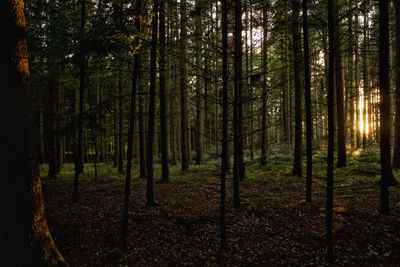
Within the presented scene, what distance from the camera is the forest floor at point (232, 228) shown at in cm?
514

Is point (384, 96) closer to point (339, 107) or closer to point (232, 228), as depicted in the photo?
point (232, 228)

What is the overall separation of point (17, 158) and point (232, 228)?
579 centimetres

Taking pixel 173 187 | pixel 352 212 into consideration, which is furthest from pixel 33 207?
pixel 352 212

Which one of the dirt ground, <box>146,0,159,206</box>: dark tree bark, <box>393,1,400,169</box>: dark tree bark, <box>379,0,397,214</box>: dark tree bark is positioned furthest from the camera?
<box>393,1,400,169</box>: dark tree bark

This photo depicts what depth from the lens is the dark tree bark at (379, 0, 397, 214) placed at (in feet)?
20.3

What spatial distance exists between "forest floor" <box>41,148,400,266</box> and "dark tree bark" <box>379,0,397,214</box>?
33.0 inches

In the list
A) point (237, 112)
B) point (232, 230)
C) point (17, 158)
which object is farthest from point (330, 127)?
point (17, 158)

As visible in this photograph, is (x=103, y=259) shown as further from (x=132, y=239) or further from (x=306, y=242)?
(x=306, y=242)

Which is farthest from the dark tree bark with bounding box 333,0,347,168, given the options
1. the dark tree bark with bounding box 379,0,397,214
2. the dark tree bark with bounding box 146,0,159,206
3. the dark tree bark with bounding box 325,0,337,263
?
the dark tree bark with bounding box 146,0,159,206

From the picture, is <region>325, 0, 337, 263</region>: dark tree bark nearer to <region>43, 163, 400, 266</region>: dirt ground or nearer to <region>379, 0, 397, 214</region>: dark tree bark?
<region>43, 163, 400, 266</region>: dirt ground

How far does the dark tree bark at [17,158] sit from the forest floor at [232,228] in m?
1.94

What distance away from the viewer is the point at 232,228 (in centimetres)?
653

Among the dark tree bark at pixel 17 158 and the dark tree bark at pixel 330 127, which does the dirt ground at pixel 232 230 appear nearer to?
the dark tree bark at pixel 330 127

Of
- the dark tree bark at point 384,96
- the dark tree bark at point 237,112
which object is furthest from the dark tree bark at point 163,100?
the dark tree bark at point 384,96
